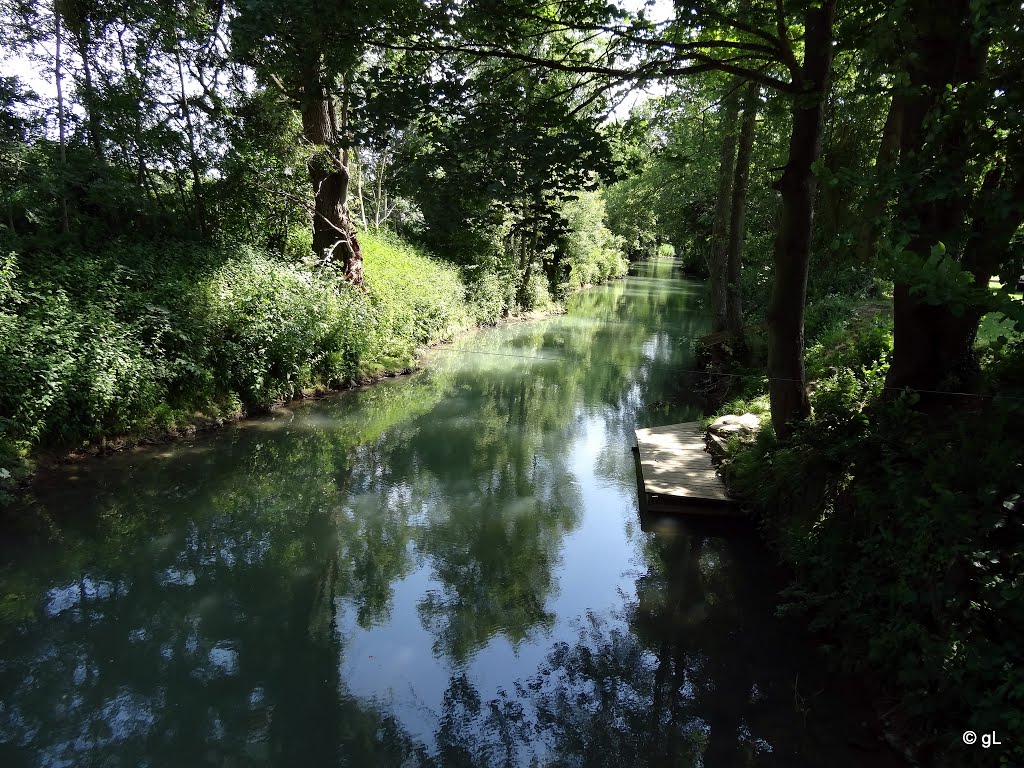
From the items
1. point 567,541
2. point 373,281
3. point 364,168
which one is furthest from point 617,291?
point 567,541

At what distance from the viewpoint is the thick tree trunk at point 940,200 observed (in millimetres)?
4238

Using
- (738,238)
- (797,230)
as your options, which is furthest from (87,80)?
(738,238)

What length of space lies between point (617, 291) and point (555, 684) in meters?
36.4

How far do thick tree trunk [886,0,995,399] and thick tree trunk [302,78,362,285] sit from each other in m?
10.8

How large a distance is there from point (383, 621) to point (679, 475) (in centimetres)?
454

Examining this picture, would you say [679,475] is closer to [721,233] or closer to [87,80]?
[721,233]

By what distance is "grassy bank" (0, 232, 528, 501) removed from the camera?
7520 millimetres

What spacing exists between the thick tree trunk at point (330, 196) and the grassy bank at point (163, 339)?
27.2 inches

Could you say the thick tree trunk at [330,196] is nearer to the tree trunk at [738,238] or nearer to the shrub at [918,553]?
the tree trunk at [738,238]

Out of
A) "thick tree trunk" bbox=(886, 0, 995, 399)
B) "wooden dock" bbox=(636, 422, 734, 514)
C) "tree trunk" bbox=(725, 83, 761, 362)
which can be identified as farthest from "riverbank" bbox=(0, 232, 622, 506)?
"thick tree trunk" bbox=(886, 0, 995, 399)

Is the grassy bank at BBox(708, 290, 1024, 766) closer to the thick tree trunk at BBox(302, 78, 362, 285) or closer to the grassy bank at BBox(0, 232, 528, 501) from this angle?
the grassy bank at BBox(0, 232, 528, 501)

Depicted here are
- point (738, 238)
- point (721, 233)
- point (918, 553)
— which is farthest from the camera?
point (721, 233)

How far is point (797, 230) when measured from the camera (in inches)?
276

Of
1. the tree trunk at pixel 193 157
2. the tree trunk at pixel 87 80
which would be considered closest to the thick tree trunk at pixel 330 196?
the tree trunk at pixel 193 157
